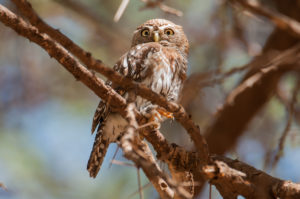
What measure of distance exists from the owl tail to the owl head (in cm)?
150

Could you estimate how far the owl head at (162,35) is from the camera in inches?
209

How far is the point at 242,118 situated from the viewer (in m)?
5.34

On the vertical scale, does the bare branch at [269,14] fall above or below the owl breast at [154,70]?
below

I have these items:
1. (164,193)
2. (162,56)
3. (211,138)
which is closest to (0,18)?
(164,193)

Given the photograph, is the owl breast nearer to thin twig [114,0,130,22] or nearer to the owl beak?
the owl beak

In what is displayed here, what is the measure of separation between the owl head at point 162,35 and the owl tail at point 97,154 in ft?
4.92

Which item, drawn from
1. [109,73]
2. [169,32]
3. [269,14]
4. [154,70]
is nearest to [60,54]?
[109,73]

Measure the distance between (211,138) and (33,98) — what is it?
3265mm

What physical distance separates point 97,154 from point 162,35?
180 cm

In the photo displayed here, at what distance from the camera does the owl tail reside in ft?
14.1

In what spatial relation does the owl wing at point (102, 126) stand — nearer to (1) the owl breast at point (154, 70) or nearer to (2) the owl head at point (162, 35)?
(1) the owl breast at point (154, 70)

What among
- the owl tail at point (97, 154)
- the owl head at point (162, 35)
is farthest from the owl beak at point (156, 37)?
the owl tail at point (97, 154)

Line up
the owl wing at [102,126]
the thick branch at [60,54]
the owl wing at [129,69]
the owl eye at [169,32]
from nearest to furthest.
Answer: the thick branch at [60,54] → the owl wing at [129,69] → the owl wing at [102,126] → the owl eye at [169,32]

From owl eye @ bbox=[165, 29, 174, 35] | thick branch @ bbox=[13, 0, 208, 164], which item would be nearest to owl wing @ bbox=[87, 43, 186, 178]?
owl eye @ bbox=[165, 29, 174, 35]
